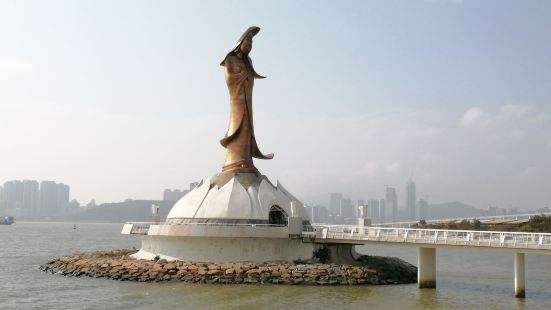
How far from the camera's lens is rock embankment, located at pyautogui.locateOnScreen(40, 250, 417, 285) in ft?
91.0

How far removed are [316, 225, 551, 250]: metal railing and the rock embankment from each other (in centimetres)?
165

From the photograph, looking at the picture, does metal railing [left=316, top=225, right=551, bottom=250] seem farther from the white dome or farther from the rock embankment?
the white dome

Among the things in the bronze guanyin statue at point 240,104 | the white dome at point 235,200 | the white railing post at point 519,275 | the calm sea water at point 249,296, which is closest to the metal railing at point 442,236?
the white railing post at point 519,275

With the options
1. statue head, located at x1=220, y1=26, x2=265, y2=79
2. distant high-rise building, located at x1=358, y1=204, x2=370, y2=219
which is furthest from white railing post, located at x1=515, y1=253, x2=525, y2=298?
statue head, located at x1=220, y1=26, x2=265, y2=79

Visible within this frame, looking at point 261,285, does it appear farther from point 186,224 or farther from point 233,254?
point 186,224

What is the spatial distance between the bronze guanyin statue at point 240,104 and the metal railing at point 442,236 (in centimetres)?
627

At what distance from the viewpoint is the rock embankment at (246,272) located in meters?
27.7

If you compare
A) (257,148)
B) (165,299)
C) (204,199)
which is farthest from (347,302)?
(257,148)

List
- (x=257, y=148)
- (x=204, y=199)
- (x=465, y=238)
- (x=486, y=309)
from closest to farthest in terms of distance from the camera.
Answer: (x=486, y=309), (x=465, y=238), (x=204, y=199), (x=257, y=148)

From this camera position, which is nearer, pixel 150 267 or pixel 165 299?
pixel 165 299

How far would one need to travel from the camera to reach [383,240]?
93.9 ft

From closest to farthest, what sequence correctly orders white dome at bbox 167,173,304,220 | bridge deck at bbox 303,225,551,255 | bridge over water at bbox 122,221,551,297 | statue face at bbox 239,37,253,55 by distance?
bridge deck at bbox 303,225,551,255 → bridge over water at bbox 122,221,551,297 → white dome at bbox 167,173,304,220 → statue face at bbox 239,37,253,55

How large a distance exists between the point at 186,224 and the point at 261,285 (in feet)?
20.0

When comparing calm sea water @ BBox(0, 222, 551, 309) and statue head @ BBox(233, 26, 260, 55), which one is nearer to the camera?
calm sea water @ BBox(0, 222, 551, 309)
